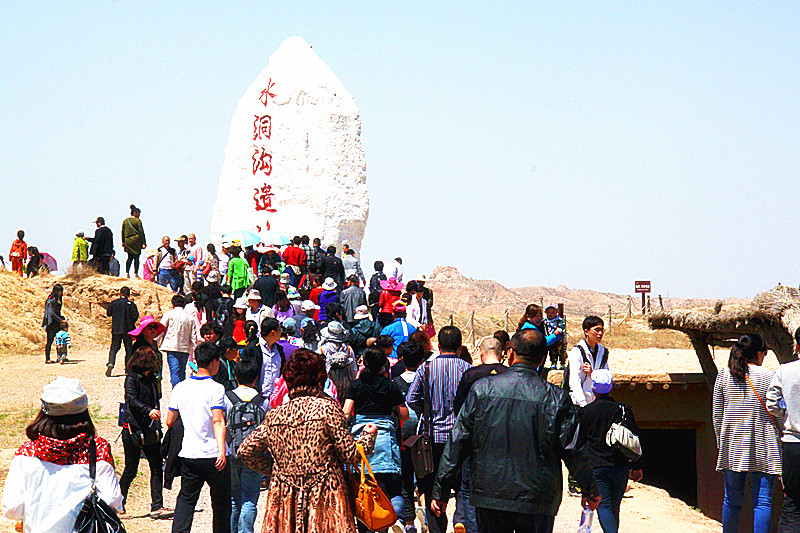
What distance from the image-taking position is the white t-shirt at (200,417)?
6121 millimetres

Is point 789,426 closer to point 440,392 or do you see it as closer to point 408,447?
point 440,392

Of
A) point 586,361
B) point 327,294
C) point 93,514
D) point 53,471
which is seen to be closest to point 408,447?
point 586,361

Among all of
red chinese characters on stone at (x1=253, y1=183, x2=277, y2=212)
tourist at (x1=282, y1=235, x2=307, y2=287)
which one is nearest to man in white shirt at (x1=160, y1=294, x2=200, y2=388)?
tourist at (x1=282, y1=235, x2=307, y2=287)

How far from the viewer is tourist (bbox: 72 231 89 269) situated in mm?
23406

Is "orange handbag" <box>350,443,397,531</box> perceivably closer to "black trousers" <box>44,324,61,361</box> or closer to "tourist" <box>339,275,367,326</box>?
"tourist" <box>339,275,367,326</box>

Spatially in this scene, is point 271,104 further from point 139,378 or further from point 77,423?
point 77,423

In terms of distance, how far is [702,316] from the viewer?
40.9 feet

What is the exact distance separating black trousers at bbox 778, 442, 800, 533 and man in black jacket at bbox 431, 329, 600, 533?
195cm

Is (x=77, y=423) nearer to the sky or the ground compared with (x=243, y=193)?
nearer to the ground

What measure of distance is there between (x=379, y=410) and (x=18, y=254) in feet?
66.5

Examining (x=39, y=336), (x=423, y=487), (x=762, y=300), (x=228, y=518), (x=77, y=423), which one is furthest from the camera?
(x=39, y=336)

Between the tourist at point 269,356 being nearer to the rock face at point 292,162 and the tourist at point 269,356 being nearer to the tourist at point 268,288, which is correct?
the tourist at point 268,288

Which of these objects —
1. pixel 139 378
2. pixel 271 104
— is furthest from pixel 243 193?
pixel 139 378

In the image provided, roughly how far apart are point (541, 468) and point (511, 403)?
1.18 ft
